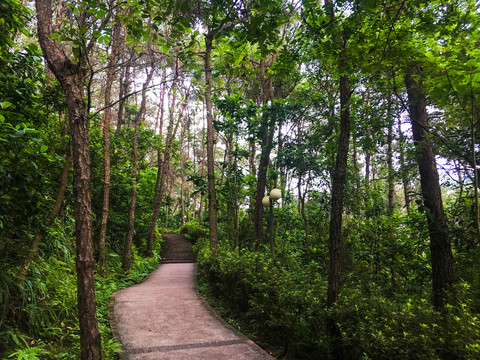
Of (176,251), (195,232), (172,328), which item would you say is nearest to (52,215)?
(172,328)

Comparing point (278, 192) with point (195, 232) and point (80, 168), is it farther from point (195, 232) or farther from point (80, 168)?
point (195, 232)

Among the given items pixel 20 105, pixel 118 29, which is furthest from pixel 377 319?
pixel 118 29

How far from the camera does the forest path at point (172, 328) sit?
13.2 ft

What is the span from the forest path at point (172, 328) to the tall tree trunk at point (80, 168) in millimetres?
1609

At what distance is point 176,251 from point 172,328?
11.9 meters

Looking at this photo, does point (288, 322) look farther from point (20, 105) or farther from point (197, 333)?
point (20, 105)

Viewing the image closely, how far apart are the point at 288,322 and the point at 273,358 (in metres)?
0.51

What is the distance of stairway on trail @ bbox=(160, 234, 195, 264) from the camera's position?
50.3 ft

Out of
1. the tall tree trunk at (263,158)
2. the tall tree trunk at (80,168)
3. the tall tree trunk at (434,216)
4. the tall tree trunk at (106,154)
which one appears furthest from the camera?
the tall tree trunk at (263,158)

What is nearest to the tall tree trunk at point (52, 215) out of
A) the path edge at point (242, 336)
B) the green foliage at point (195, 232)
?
the path edge at point (242, 336)

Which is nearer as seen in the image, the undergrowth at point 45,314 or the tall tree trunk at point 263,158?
the undergrowth at point 45,314

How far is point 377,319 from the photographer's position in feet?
10.5

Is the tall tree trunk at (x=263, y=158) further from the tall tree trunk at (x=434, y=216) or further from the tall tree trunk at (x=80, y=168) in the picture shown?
the tall tree trunk at (x=80, y=168)

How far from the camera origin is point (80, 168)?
8.73 feet
